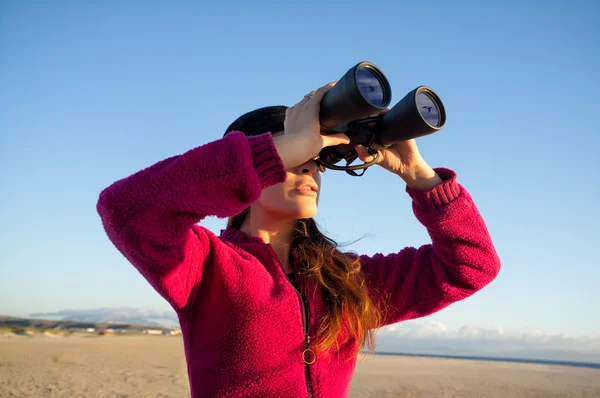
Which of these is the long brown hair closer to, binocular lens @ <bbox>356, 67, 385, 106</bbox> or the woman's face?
the woman's face

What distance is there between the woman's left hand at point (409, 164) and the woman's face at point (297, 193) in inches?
8.9

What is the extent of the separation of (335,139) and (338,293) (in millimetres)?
566

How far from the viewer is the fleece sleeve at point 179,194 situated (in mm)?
1468

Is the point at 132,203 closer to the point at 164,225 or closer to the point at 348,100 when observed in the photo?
the point at 164,225

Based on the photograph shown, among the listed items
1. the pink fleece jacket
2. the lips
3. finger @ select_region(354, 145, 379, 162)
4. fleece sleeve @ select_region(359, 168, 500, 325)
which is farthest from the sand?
finger @ select_region(354, 145, 379, 162)

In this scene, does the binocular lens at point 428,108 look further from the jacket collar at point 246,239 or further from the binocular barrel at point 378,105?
the jacket collar at point 246,239

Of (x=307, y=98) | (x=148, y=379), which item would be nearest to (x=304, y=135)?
(x=307, y=98)

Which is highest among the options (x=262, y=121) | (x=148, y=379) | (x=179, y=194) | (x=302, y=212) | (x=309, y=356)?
(x=262, y=121)

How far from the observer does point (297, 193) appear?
2.08 meters

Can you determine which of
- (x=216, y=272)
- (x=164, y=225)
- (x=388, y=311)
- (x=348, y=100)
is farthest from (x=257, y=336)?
(x=348, y=100)

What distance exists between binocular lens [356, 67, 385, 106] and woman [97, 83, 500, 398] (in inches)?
6.2

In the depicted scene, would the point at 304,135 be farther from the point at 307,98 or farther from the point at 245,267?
the point at 245,267

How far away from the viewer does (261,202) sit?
86.0 inches

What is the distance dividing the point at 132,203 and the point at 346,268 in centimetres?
94
